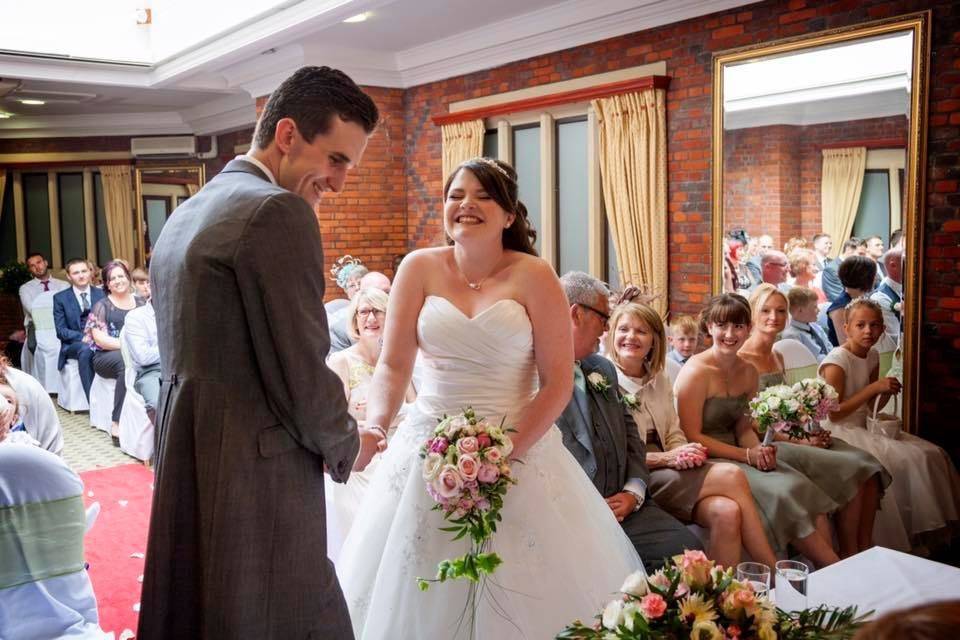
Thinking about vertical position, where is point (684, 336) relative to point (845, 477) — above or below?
above

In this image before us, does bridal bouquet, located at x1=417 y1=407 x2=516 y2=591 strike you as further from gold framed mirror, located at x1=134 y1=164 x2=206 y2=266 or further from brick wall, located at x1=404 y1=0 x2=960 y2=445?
gold framed mirror, located at x1=134 y1=164 x2=206 y2=266

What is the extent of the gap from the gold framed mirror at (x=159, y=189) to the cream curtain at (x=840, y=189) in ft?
31.6

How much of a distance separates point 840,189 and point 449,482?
4.34 meters

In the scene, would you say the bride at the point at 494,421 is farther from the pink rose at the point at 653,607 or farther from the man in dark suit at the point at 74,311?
the man in dark suit at the point at 74,311

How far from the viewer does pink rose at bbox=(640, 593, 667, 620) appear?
144 centimetres

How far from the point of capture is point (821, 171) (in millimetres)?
5707

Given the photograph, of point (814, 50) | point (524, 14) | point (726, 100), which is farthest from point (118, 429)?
point (814, 50)

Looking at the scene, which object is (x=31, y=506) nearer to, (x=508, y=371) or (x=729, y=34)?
(x=508, y=371)

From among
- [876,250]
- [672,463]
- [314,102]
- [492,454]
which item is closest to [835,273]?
[876,250]

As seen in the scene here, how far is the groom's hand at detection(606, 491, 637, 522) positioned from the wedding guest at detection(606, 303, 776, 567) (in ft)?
1.27

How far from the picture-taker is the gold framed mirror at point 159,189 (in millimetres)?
12789

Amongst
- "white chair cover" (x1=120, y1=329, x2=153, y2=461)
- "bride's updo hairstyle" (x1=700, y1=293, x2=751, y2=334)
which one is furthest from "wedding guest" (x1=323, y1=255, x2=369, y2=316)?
"bride's updo hairstyle" (x1=700, y1=293, x2=751, y2=334)

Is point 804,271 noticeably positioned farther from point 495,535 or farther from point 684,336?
point 495,535

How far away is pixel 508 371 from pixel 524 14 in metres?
5.54
